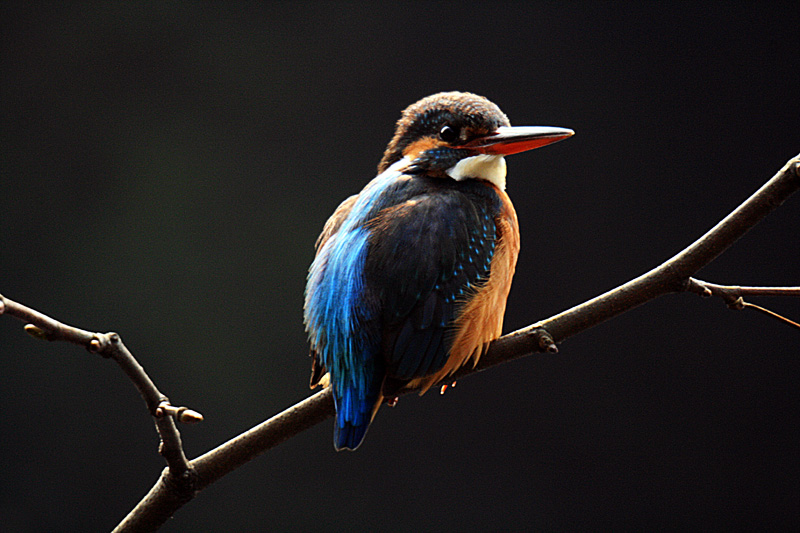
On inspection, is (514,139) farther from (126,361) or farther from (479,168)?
(126,361)

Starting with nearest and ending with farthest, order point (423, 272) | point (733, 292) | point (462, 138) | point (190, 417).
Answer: point (190, 417) < point (733, 292) < point (423, 272) < point (462, 138)

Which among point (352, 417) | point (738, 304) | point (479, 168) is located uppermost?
point (479, 168)

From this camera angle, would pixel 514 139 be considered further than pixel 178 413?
Yes

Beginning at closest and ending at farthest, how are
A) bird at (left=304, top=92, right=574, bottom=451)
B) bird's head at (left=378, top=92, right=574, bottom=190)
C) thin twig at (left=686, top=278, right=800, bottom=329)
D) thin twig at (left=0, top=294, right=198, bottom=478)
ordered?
thin twig at (left=0, top=294, right=198, bottom=478) → thin twig at (left=686, top=278, right=800, bottom=329) → bird at (left=304, top=92, right=574, bottom=451) → bird's head at (left=378, top=92, right=574, bottom=190)

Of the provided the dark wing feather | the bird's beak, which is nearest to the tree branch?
the dark wing feather

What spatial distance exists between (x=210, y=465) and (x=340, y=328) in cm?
25

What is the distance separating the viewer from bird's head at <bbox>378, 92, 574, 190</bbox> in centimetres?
107

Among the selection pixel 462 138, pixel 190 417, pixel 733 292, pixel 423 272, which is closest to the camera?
pixel 190 417

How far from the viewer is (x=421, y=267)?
3.21ft

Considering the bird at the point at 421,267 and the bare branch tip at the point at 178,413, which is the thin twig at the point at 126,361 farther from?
Result: the bird at the point at 421,267

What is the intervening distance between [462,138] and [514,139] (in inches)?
3.4

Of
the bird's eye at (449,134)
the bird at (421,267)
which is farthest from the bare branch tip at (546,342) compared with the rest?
the bird's eye at (449,134)

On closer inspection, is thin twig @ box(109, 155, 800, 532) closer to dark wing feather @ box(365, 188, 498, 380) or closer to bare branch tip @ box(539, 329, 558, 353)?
bare branch tip @ box(539, 329, 558, 353)

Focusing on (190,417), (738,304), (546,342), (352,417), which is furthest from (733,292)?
(190,417)
